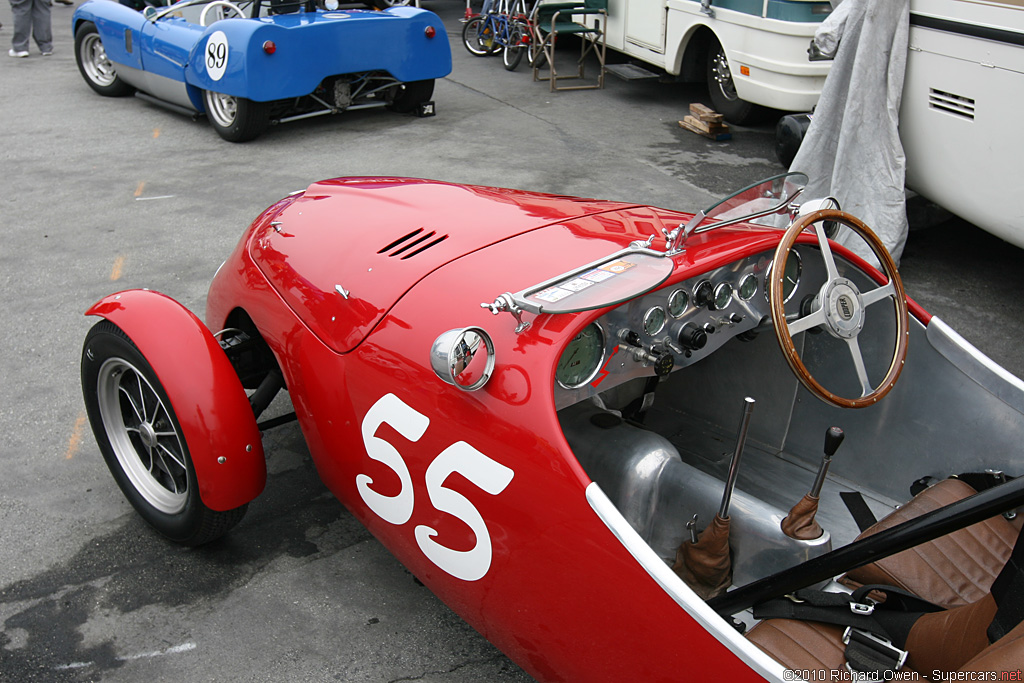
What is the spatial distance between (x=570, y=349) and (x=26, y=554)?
2.21m

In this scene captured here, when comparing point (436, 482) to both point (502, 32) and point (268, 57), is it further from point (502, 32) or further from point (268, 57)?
point (502, 32)

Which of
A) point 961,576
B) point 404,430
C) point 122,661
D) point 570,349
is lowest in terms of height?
point 122,661

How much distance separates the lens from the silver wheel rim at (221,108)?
7.74m

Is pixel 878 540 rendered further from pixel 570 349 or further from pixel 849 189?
pixel 849 189

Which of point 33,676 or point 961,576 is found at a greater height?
point 961,576

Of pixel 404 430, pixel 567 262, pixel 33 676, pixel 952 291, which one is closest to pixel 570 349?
pixel 567 262

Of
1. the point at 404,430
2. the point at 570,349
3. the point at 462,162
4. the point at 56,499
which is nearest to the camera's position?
the point at 570,349

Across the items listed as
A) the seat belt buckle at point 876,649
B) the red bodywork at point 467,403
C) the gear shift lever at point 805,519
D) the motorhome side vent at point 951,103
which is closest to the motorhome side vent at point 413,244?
the red bodywork at point 467,403

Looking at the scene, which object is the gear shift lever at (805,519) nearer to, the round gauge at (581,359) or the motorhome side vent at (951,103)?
the round gauge at (581,359)

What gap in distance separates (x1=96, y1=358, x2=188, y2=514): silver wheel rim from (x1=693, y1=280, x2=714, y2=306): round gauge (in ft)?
5.74

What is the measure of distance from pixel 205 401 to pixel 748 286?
1.70 m

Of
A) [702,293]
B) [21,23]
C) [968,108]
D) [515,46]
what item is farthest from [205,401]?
[21,23]

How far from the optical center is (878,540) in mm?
1811

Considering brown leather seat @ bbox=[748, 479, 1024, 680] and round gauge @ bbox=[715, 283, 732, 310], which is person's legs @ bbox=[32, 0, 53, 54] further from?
brown leather seat @ bbox=[748, 479, 1024, 680]
